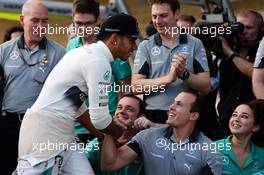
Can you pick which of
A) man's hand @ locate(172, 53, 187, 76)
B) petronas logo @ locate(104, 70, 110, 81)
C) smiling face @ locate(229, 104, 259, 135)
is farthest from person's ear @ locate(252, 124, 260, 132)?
petronas logo @ locate(104, 70, 110, 81)

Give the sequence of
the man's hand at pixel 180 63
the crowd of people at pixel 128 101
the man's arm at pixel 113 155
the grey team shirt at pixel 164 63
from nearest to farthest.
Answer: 1. the crowd of people at pixel 128 101
2. the man's arm at pixel 113 155
3. the man's hand at pixel 180 63
4. the grey team shirt at pixel 164 63

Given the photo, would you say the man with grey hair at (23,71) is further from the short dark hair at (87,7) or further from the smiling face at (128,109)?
the smiling face at (128,109)

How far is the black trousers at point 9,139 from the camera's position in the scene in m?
5.11

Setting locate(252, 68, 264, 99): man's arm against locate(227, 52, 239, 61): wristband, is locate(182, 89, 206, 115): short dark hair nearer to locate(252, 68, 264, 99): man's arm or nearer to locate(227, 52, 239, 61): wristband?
locate(252, 68, 264, 99): man's arm

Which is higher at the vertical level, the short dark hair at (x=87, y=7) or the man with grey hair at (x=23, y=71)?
the short dark hair at (x=87, y=7)

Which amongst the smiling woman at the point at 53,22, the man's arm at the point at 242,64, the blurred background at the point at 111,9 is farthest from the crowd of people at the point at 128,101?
the smiling woman at the point at 53,22

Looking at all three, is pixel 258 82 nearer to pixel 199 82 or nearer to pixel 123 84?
pixel 199 82

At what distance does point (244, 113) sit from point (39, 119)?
147 cm

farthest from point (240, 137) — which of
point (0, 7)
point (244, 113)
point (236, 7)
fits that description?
point (236, 7)

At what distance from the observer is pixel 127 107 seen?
5035 mm

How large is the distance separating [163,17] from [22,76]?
1076 millimetres

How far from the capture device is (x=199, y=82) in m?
5.03

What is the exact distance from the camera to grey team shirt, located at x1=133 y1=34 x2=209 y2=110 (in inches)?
200

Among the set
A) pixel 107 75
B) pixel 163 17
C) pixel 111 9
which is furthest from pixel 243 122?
pixel 111 9
